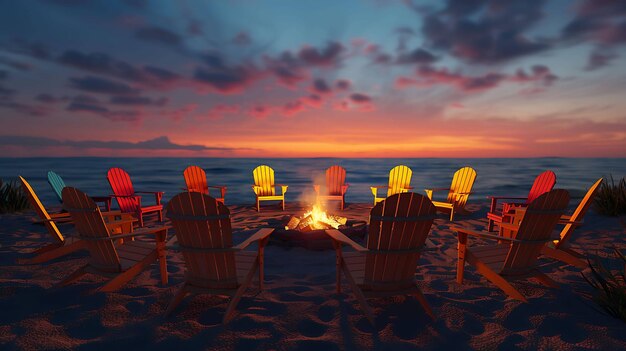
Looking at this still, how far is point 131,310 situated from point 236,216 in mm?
4488

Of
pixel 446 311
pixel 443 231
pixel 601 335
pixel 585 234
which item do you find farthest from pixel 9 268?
pixel 585 234

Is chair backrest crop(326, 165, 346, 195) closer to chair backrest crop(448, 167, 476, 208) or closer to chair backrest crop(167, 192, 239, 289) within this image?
chair backrest crop(448, 167, 476, 208)

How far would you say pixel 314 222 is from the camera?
16.6ft

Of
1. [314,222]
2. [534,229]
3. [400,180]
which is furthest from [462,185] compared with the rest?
[534,229]

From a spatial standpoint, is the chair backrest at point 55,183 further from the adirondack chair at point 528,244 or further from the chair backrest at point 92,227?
the adirondack chair at point 528,244

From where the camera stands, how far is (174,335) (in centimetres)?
231

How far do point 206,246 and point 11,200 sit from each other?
7.21m

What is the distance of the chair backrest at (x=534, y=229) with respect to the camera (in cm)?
279

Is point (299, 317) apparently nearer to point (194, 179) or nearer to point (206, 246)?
point (206, 246)

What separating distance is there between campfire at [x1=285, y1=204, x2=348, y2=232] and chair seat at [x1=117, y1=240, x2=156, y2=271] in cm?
205

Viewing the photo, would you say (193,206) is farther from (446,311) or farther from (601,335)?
(601,335)

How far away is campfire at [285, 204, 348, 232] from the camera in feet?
15.9

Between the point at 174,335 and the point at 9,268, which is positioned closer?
the point at 174,335

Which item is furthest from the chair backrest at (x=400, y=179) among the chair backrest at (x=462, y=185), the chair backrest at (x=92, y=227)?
the chair backrest at (x=92, y=227)
